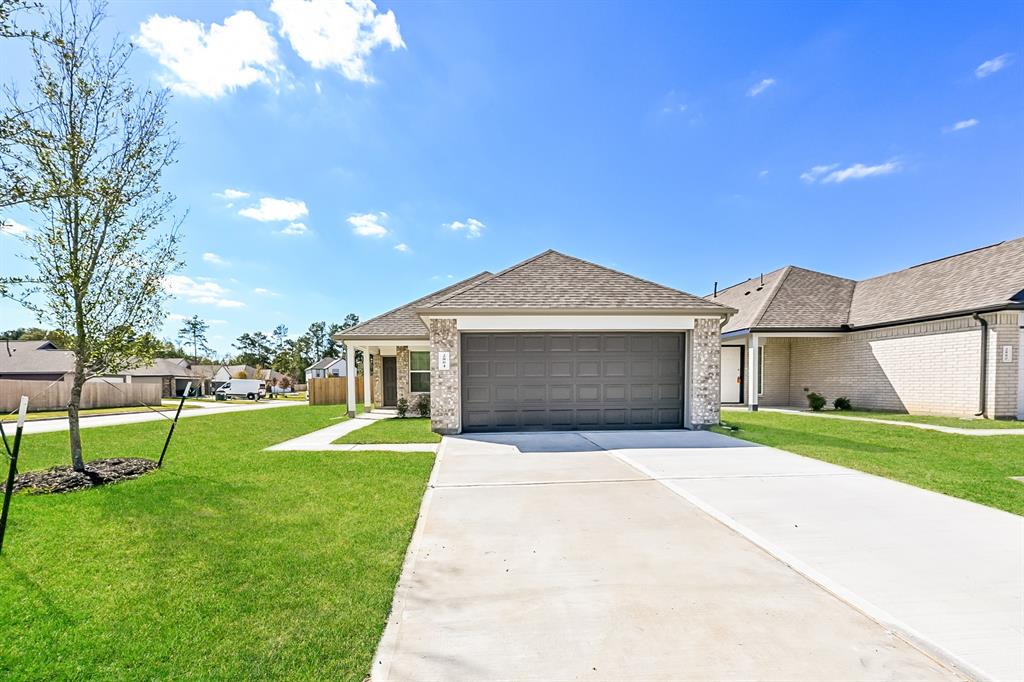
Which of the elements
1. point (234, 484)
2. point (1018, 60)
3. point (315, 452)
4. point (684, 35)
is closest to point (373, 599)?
point (234, 484)

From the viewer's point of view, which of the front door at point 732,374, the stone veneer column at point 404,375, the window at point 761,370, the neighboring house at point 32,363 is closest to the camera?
the stone veneer column at point 404,375

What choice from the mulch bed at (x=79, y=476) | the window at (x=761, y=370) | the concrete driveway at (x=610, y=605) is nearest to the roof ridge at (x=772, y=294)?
the window at (x=761, y=370)

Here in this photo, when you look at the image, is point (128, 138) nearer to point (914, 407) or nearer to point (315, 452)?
point (315, 452)

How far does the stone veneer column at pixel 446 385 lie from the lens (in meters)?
9.97

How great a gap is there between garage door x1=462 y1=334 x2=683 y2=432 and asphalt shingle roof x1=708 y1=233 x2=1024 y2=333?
804cm

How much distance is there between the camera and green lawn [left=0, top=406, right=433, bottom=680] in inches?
88.4

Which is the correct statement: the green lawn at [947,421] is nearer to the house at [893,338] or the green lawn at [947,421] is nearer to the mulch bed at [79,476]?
the house at [893,338]

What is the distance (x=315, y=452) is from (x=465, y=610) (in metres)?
6.18

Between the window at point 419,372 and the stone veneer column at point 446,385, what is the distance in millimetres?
5223

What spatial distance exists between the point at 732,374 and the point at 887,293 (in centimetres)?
649

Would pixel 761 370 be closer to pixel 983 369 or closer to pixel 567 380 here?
pixel 983 369

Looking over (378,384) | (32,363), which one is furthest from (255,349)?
(378,384)

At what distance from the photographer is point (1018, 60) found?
31.4ft

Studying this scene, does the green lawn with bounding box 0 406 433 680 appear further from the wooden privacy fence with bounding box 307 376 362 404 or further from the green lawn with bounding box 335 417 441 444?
the wooden privacy fence with bounding box 307 376 362 404
